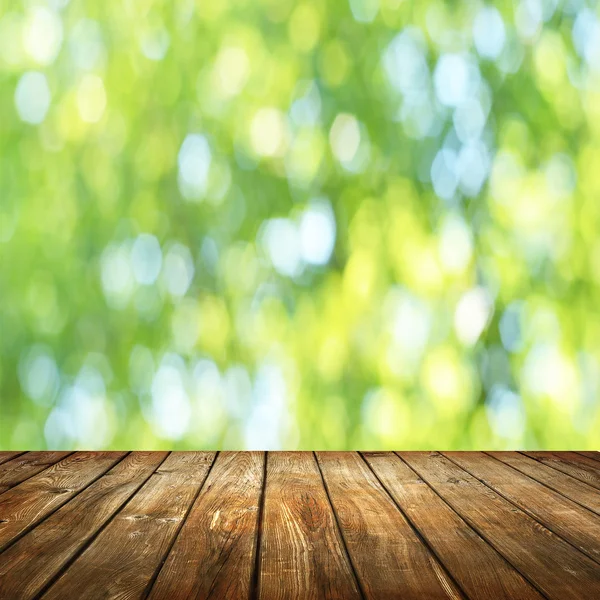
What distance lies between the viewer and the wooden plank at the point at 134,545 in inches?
45.3

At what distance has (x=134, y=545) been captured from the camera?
4.45 feet

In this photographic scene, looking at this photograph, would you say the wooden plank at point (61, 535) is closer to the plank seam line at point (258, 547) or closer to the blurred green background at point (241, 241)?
the plank seam line at point (258, 547)

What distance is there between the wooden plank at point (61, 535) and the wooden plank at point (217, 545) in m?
0.17

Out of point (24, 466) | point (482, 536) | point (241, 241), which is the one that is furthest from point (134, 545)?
point (241, 241)

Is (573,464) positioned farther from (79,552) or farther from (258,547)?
(79,552)

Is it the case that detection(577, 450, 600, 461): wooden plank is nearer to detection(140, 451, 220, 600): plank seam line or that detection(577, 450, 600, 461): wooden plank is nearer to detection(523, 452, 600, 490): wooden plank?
detection(523, 452, 600, 490): wooden plank

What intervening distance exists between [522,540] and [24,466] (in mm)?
1343

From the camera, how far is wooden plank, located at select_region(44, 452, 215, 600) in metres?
1.15

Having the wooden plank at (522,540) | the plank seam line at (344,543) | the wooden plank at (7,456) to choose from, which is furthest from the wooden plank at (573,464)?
the wooden plank at (7,456)

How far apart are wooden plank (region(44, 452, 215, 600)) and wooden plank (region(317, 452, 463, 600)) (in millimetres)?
323

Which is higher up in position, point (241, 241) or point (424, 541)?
point (241, 241)

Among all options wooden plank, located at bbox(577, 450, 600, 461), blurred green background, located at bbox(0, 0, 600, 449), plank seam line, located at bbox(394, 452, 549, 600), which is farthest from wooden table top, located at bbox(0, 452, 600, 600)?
blurred green background, located at bbox(0, 0, 600, 449)

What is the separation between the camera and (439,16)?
2.47 m

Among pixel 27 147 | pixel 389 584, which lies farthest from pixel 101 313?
pixel 389 584
